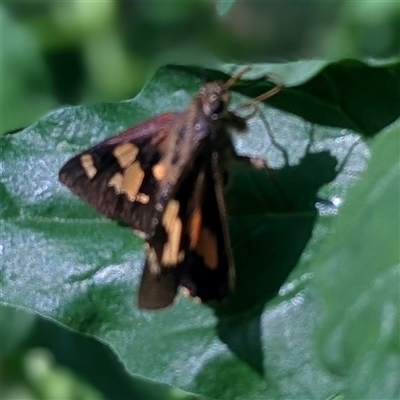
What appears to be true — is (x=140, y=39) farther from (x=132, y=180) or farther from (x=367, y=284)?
(x=367, y=284)

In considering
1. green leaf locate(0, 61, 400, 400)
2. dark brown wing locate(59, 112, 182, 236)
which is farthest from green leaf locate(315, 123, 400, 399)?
dark brown wing locate(59, 112, 182, 236)

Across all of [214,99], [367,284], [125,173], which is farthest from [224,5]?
[367,284]

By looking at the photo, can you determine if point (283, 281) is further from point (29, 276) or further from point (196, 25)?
point (196, 25)

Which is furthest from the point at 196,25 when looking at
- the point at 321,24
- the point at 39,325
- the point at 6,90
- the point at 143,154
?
the point at 143,154

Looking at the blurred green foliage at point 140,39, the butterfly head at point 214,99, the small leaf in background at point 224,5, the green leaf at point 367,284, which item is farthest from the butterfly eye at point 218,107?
the blurred green foliage at point 140,39

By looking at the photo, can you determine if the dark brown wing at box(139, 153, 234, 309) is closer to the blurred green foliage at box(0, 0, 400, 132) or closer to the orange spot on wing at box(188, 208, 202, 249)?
the orange spot on wing at box(188, 208, 202, 249)

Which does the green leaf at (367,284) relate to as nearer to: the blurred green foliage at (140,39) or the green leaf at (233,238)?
the green leaf at (233,238)
